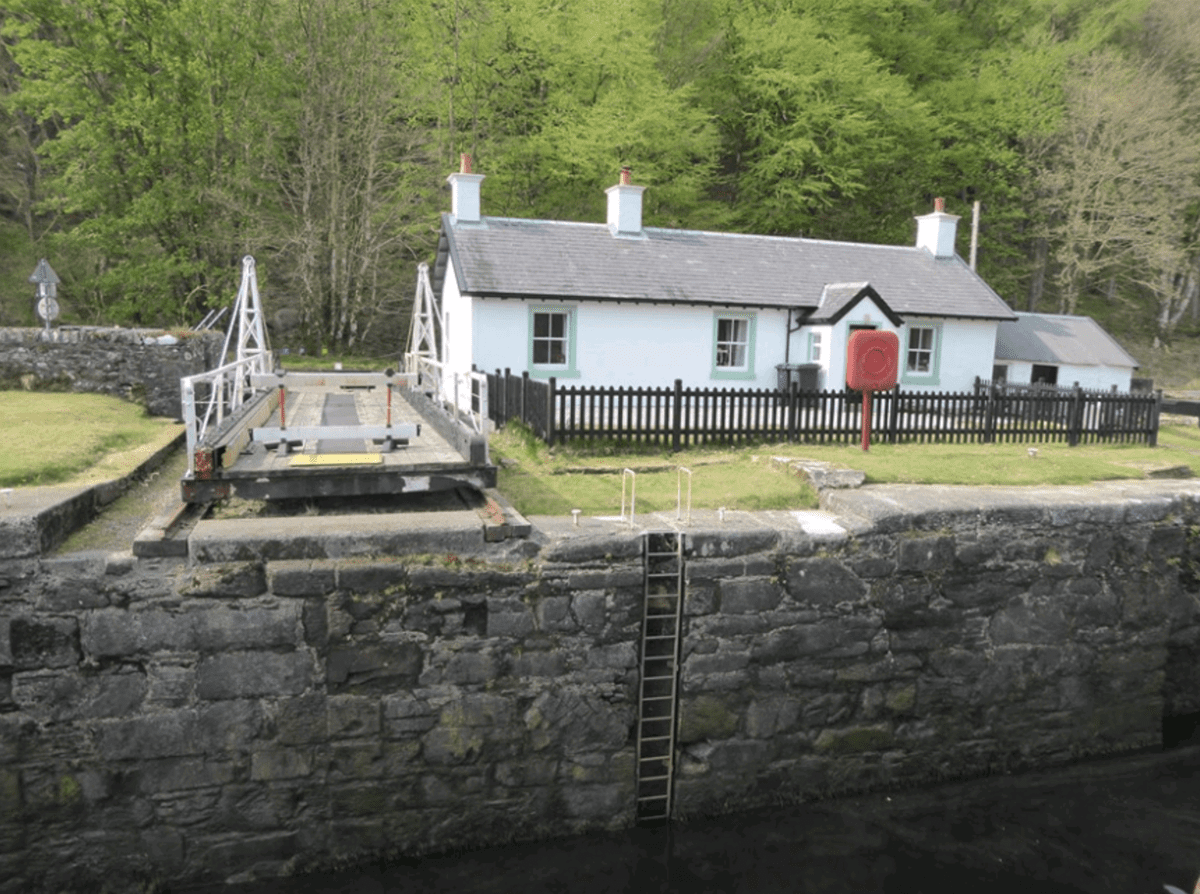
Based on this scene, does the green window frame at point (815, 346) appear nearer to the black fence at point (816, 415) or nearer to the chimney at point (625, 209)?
the black fence at point (816, 415)

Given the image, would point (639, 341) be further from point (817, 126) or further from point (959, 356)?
point (817, 126)

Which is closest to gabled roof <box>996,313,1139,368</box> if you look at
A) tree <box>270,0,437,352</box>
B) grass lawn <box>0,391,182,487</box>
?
tree <box>270,0,437,352</box>

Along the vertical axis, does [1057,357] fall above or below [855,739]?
above

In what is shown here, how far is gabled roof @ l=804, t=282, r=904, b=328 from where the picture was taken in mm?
18172

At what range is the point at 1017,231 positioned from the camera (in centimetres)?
3506

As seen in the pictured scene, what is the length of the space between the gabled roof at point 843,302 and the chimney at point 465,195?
834 centimetres

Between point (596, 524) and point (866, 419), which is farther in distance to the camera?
point (866, 419)

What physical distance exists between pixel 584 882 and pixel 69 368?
14.0 metres

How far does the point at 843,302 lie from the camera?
18438mm

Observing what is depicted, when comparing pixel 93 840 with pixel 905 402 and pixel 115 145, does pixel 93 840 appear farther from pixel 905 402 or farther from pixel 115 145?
pixel 115 145

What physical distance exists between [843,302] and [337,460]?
45.9 feet

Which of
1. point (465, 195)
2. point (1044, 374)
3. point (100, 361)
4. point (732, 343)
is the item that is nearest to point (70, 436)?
point (100, 361)

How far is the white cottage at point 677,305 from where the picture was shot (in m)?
17.4

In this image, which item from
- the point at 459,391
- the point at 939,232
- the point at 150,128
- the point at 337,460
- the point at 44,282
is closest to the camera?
the point at 337,460
